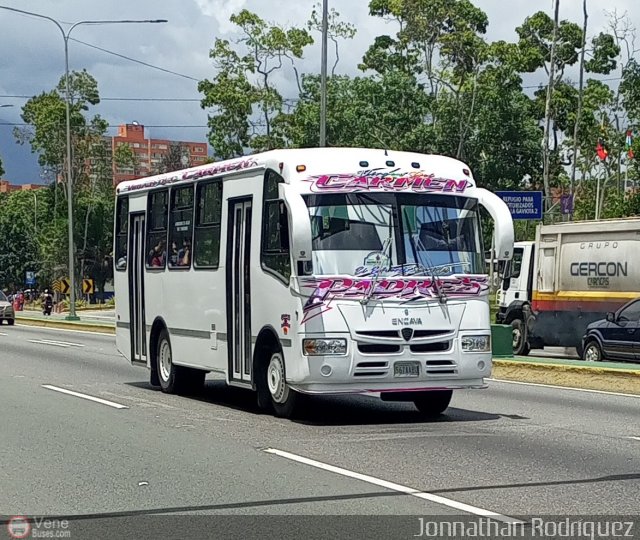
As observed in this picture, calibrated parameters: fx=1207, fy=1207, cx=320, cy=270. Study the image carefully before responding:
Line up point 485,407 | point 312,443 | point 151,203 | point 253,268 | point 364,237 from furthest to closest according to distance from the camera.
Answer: point 151,203, point 485,407, point 253,268, point 364,237, point 312,443

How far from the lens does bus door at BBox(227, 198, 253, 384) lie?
47.9ft

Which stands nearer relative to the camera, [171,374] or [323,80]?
[171,374]

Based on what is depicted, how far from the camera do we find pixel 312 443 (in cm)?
1198

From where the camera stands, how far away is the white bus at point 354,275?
13102 millimetres

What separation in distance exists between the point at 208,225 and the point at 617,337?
10.1 m

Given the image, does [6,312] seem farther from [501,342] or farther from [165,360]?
[165,360]

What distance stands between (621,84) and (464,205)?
48.4 meters

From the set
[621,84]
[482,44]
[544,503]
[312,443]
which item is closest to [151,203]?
[312,443]

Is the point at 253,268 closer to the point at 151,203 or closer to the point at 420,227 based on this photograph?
the point at 420,227

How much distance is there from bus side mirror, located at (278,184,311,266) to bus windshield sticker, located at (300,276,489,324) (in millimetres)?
368

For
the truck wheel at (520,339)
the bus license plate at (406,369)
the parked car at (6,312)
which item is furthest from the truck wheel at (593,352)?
the parked car at (6,312)

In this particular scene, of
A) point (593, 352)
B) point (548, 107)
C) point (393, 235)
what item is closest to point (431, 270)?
point (393, 235)

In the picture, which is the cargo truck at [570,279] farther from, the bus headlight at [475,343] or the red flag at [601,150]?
the red flag at [601,150]

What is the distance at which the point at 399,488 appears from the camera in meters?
9.35
